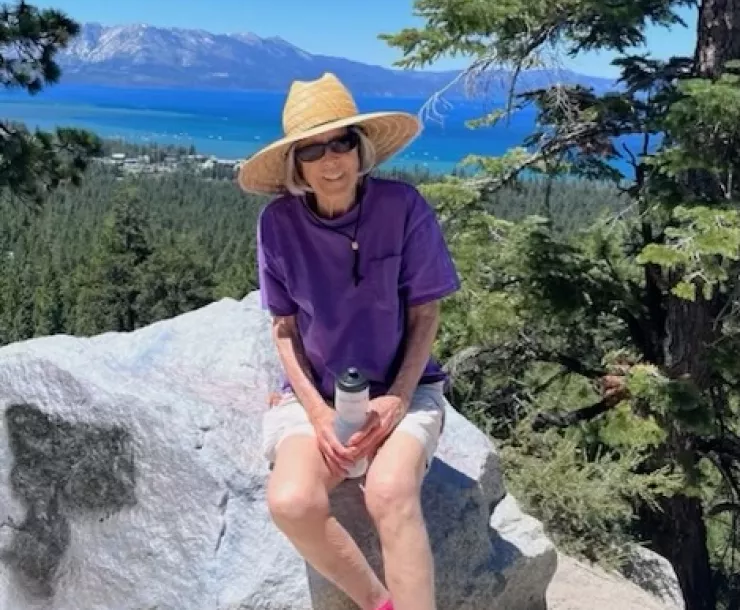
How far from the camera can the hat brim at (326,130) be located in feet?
7.97

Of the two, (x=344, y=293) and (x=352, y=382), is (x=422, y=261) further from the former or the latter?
(x=352, y=382)

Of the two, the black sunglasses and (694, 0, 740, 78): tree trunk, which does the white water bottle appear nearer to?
the black sunglasses

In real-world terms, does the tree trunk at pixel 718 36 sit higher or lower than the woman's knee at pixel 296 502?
higher

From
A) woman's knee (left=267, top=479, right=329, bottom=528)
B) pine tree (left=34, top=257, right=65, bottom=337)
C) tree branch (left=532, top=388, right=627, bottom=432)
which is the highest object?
woman's knee (left=267, top=479, right=329, bottom=528)

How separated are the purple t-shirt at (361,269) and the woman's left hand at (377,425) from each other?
0.13 metres

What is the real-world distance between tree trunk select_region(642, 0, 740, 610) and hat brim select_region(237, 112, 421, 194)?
3.06m

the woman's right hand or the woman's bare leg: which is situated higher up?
the woman's right hand

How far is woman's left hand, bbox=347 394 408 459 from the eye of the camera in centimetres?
236

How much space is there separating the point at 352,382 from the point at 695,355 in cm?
415

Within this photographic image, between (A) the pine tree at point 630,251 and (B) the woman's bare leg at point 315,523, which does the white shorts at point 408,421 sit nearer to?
(B) the woman's bare leg at point 315,523

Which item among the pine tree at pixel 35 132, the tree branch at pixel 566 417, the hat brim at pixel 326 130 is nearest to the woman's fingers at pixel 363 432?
the hat brim at pixel 326 130

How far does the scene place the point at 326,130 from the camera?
2389mm

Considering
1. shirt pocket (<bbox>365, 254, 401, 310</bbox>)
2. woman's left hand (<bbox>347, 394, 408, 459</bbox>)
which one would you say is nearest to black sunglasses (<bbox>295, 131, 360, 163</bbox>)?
shirt pocket (<bbox>365, 254, 401, 310</bbox>)

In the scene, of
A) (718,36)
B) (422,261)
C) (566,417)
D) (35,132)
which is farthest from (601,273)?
(35,132)
